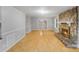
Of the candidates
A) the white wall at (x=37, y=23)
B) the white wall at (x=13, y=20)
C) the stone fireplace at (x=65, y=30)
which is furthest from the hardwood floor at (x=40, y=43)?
the white wall at (x=13, y=20)

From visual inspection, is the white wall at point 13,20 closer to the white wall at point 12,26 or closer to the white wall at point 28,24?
the white wall at point 12,26

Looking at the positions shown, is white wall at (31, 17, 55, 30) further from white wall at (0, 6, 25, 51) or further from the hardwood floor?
white wall at (0, 6, 25, 51)

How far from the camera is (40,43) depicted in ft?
10.1

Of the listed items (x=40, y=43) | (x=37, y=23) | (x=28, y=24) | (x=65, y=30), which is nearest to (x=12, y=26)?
(x=28, y=24)

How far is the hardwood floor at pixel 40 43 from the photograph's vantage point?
9.64 feet

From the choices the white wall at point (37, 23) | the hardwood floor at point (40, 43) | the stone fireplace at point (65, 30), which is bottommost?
the hardwood floor at point (40, 43)

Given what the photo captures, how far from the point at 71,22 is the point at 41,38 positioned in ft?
3.38

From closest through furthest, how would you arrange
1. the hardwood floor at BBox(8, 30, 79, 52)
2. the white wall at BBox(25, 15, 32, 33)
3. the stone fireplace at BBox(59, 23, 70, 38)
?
the hardwood floor at BBox(8, 30, 79, 52)
the white wall at BBox(25, 15, 32, 33)
the stone fireplace at BBox(59, 23, 70, 38)

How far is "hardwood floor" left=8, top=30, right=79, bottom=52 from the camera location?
9.64 ft

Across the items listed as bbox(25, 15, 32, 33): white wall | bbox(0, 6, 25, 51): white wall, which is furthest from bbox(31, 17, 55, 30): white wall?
bbox(0, 6, 25, 51): white wall

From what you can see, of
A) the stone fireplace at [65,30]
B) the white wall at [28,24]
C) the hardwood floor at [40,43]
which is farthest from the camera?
the stone fireplace at [65,30]

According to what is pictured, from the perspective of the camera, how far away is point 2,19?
2.96 meters
